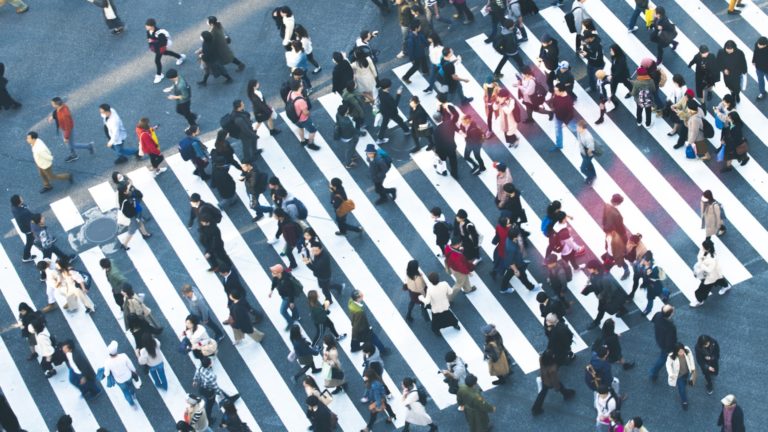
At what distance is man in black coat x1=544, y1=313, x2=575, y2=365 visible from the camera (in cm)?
2770

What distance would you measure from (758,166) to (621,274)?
4.14 m

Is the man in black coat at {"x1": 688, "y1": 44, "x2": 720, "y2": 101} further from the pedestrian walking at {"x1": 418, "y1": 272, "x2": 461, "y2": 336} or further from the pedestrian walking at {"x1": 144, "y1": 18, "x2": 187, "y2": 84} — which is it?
the pedestrian walking at {"x1": 144, "y1": 18, "x2": 187, "y2": 84}

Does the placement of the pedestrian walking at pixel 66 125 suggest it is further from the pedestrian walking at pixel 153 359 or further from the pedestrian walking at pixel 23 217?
the pedestrian walking at pixel 153 359

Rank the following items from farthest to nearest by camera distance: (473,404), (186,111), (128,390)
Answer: (186,111) < (128,390) < (473,404)

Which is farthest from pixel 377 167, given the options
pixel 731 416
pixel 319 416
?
pixel 731 416

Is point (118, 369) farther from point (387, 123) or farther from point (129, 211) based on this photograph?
point (387, 123)

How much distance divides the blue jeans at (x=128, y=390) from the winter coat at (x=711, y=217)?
1146 cm

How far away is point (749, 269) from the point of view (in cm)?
2995

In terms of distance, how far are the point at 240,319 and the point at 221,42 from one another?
26.6 ft

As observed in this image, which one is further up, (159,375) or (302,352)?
(159,375)

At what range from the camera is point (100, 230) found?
3281 centimetres

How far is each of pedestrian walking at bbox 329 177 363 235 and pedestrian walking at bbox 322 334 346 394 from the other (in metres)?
3.33

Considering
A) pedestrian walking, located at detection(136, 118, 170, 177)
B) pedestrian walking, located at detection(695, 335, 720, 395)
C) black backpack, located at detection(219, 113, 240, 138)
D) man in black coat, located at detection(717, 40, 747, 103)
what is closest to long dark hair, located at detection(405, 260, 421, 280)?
pedestrian walking, located at detection(695, 335, 720, 395)

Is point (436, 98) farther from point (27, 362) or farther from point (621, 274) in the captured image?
point (27, 362)
